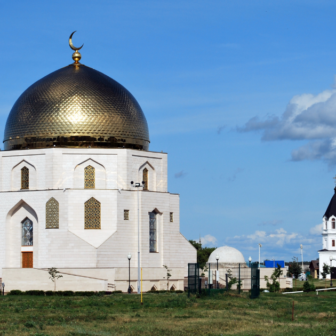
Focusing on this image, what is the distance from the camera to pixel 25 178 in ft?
163

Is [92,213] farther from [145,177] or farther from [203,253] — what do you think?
[203,253]

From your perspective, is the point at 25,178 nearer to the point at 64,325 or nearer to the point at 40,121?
the point at 40,121

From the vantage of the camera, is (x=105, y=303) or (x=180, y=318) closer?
(x=180, y=318)

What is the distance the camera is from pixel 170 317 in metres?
26.2

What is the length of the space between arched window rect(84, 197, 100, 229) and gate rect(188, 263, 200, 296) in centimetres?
1312

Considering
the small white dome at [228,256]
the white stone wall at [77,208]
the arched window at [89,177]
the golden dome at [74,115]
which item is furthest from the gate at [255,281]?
the small white dome at [228,256]

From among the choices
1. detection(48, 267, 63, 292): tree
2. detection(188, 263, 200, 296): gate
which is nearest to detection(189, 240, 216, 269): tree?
detection(48, 267, 63, 292): tree

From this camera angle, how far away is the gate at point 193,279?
35.0 meters

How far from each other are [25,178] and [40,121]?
13.8 feet

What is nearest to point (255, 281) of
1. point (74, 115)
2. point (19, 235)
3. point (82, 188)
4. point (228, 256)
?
point (82, 188)

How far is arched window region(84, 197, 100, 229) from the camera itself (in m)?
47.9

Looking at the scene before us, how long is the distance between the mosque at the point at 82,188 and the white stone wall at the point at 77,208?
0.07m

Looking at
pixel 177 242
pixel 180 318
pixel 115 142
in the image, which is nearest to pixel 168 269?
pixel 177 242

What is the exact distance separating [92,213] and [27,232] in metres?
5.06
